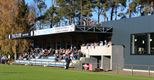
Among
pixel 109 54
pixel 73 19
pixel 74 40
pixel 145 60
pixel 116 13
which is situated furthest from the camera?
pixel 73 19

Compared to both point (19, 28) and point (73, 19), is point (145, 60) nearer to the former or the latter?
point (19, 28)

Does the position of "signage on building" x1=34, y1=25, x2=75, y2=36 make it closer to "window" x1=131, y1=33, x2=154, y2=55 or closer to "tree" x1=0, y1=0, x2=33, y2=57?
"window" x1=131, y1=33, x2=154, y2=55

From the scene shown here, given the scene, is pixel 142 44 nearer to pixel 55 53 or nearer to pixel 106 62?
pixel 106 62

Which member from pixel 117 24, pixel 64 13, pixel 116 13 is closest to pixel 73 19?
pixel 64 13

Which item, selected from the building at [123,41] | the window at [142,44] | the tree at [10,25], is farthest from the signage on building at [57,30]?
the tree at [10,25]

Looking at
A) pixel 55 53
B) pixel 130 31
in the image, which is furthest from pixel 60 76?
pixel 55 53

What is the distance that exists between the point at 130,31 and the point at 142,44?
2817 millimetres

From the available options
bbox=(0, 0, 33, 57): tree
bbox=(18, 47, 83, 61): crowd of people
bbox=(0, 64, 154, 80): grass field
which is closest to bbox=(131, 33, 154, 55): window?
bbox=(0, 64, 154, 80): grass field

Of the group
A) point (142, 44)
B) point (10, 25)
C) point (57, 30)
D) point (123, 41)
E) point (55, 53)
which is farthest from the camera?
point (10, 25)

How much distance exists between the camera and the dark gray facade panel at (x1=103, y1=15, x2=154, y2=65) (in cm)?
4694

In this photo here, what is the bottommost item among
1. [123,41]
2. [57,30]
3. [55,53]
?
[55,53]

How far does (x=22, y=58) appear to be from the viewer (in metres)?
73.1

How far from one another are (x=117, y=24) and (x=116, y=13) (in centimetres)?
3340

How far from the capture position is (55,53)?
6481 cm
